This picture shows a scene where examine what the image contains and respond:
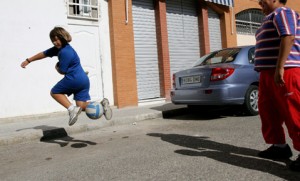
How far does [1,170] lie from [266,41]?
344 cm

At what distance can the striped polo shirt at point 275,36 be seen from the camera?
10.2 feet

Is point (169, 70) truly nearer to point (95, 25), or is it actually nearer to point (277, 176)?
point (95, 25)

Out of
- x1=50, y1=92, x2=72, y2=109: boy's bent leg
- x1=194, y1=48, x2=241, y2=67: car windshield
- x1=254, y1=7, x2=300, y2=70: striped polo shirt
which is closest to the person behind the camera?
x1=254, y1=7, x2=300, y2=70: striped polo shirt

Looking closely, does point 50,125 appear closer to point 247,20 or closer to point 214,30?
point 214,30

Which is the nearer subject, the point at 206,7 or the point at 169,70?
the point at 169,70

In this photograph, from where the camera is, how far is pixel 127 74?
10.3 meters

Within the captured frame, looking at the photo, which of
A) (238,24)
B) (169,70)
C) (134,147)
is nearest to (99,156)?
(134,147)

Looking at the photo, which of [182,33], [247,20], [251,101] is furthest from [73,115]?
[247,20]

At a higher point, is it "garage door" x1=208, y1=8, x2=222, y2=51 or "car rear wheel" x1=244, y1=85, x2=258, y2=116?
"garage door" x1=208, y1=8, x2=222, y2=51

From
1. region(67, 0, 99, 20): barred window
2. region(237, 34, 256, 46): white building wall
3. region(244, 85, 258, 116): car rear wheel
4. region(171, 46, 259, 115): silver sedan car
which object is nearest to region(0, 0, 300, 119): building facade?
region(67, 0, 99, 20): barred window

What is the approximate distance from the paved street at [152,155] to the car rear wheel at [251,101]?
433 millimetres

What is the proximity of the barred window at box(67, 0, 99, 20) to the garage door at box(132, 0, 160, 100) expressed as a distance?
1584mm

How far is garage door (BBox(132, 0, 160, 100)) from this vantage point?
1098 centimetres

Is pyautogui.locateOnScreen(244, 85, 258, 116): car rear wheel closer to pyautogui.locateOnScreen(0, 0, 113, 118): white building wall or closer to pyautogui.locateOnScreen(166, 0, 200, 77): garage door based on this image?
pyautogui.locateOnScreen(0, 0, 113, 118): white building wall
